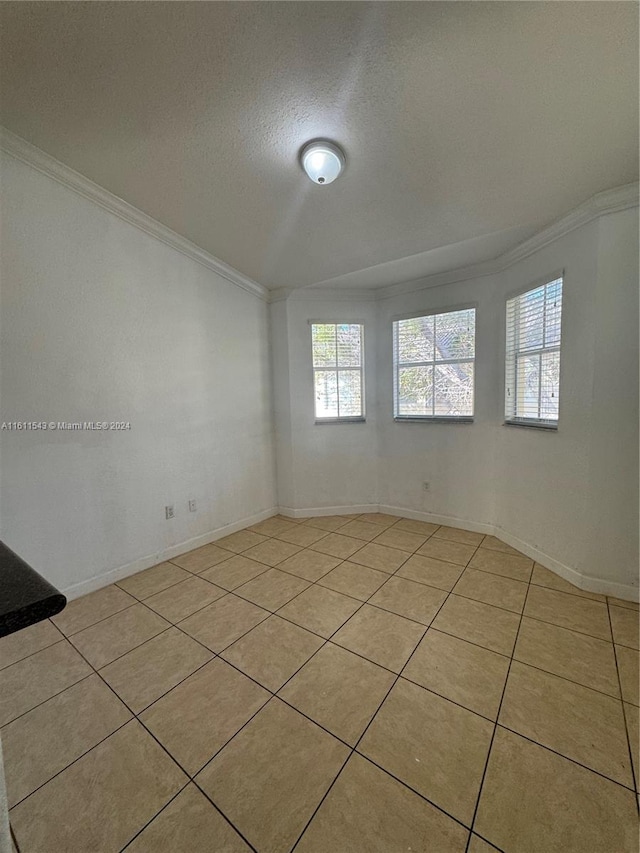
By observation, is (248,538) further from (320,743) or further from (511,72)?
(511,72)

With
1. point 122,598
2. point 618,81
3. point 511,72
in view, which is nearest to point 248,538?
point 122,598

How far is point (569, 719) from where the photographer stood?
131 centimetres

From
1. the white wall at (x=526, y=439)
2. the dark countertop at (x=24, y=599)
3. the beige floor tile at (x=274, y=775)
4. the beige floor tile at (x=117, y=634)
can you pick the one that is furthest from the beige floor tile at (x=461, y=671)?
the dark countertop at (x=24, y=599)

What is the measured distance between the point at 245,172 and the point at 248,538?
288 cm

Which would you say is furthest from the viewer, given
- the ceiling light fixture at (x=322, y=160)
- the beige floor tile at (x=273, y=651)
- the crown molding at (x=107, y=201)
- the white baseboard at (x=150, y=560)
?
the white baseboard at (x=150, y=560)

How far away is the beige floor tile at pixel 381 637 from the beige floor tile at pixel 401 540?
36.8 inches

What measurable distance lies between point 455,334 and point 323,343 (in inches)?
53.5

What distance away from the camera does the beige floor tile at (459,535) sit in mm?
2961

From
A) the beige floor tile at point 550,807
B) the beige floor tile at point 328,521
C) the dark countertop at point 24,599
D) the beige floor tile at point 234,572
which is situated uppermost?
the dark countertop at point 24,599

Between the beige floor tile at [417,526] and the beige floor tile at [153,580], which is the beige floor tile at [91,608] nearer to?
the beige floor tile at [153,580]

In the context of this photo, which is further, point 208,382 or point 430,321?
point 430,321

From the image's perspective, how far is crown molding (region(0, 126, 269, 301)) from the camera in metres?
1.79

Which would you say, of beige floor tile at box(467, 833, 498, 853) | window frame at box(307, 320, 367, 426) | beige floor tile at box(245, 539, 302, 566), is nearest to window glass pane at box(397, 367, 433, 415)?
window frame at box(307, 320, 367, 426)

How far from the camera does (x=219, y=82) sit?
1403 millimetres
